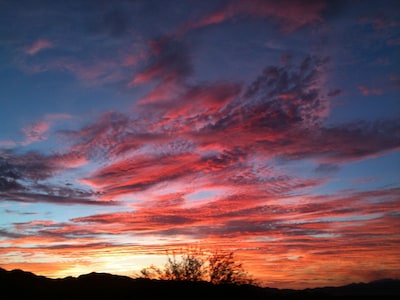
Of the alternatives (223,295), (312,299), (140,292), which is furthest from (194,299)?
(312,299)

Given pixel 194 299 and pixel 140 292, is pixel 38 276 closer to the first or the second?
pixel 140 292

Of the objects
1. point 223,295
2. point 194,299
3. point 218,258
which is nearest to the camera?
point 194,299

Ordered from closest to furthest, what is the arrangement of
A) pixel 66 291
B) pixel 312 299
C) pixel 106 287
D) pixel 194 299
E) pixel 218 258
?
pixel 194 299 → pixel 218 258 → pixel 312 299 → pixel 66 291 → pixel 106 287

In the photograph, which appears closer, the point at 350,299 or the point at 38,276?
the point at 350,299

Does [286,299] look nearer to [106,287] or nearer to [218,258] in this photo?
[218,258]

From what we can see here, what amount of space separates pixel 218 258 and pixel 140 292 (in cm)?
963

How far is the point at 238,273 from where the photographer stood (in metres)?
36.4

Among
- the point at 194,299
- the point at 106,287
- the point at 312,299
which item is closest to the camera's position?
the point at 194,299

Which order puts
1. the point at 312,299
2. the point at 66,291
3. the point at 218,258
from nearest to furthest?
1. the point at 218,258
2. the point at 312,299
3. the point at 66,291

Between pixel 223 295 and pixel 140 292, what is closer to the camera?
pixel 223 295

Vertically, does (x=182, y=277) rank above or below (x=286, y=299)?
above

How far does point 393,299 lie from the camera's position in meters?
35.8

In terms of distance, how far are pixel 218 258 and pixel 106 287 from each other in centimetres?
1827

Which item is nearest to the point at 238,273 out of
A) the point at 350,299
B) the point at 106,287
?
the point at 350,299
